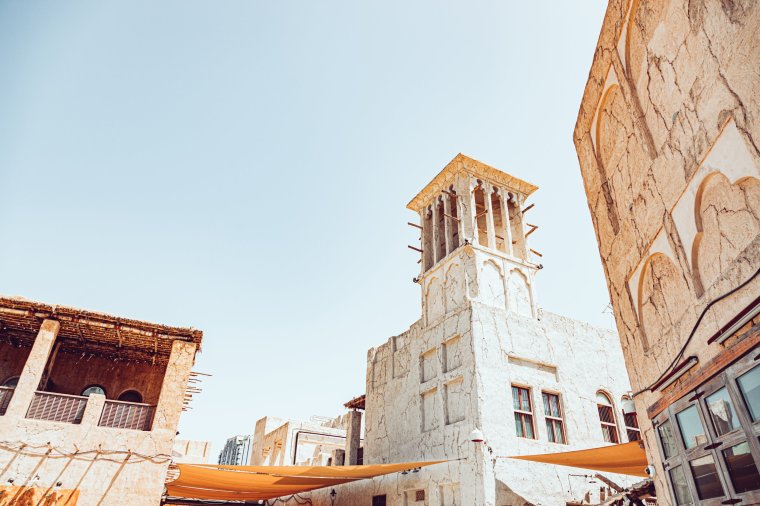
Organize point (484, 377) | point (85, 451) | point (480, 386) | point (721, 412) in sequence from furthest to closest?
1. point (484, 377)
2. point (480, 386)
3. point (85, 451)
4. point (721, 412)

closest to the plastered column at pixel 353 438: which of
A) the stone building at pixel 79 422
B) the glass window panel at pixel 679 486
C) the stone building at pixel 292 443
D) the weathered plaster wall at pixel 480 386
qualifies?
the weathered plaster wall at pixel 480 386

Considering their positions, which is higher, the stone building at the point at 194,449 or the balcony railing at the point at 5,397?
the stone building at the point at 194,449

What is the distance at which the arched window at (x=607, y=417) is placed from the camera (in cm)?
1355

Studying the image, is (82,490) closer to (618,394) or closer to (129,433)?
(129,433)

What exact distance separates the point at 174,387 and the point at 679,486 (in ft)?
33.1

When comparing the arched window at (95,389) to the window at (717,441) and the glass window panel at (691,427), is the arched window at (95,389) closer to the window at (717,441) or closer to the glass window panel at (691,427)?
the window at (717,441)

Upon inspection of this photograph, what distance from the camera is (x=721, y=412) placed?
3.78m

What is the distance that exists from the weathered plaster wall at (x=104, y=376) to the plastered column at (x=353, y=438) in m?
6.86

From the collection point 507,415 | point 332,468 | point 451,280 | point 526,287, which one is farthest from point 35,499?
point 526,287

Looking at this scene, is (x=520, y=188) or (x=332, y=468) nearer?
(x=332, y=468)

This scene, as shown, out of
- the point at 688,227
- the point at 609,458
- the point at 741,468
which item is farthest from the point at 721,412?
the point at 609,458

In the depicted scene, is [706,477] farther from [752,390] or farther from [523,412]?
[523,412]

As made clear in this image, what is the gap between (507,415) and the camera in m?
11.8

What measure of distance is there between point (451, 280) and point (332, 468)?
680 cm
